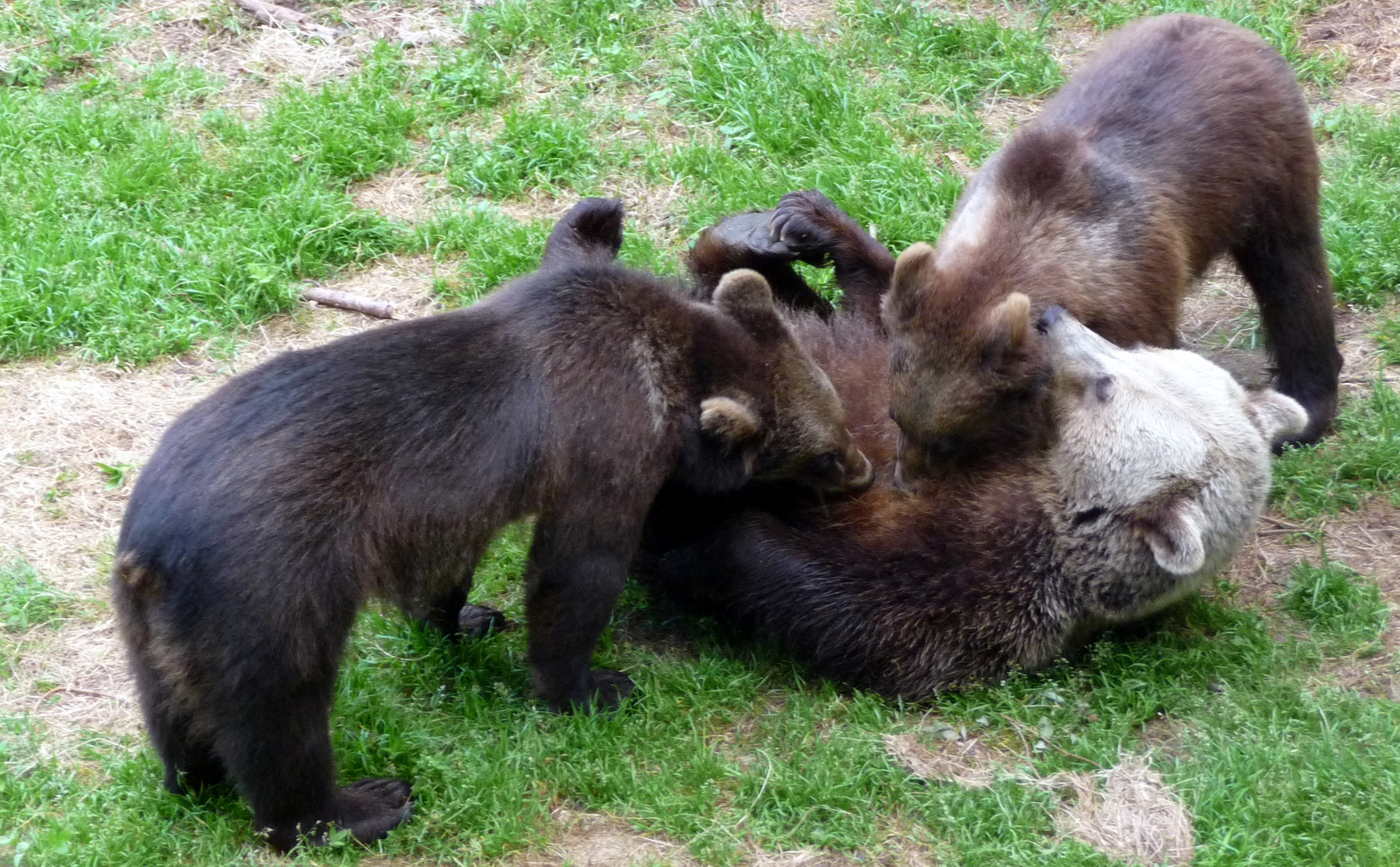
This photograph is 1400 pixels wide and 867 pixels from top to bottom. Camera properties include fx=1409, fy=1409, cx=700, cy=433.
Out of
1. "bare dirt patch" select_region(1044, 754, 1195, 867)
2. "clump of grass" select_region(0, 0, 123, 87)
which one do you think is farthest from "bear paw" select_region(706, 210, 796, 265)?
"clump of grass" select_region(0, 0, 123, 87)

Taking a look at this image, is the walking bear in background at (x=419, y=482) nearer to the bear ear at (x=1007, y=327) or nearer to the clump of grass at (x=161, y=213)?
the bear ear at (x=1007, y=327)

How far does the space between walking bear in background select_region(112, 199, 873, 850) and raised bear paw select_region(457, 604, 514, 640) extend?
0.22 m

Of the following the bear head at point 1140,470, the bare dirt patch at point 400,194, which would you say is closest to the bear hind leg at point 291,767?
the bear head at point 1140,470

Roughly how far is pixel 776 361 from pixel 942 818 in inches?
79.3

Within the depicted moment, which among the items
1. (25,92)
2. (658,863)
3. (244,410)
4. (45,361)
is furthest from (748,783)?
(25,92)

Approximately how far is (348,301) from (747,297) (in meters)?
3.17

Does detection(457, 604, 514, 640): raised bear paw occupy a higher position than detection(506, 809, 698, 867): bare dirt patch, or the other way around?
detection(506, 809, 698, 867): bare dirt patch

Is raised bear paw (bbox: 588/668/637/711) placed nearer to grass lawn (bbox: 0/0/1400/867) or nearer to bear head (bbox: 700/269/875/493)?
grass lawn (bbox: 0/0/1400/867)

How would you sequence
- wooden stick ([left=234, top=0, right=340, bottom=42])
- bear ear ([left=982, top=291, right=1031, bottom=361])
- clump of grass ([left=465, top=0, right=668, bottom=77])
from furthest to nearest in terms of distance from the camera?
1. wooden stick ([left=234, top=0, right=340, bottom=42])
2. clump of grass ([left=465, top=0, right=668, bottom=77])
3. bear ear ([left=982, top=291, right=1031, bottom=361])

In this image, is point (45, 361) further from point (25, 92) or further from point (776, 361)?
point (776, 361)

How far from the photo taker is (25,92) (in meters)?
9.70

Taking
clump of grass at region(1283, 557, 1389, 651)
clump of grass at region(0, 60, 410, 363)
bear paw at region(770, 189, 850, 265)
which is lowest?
clump of grass at region(1283, 557, 1389, 651)

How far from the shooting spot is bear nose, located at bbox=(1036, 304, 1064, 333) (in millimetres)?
6473

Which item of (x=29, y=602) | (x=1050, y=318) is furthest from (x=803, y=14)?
(x=29, y=602)
